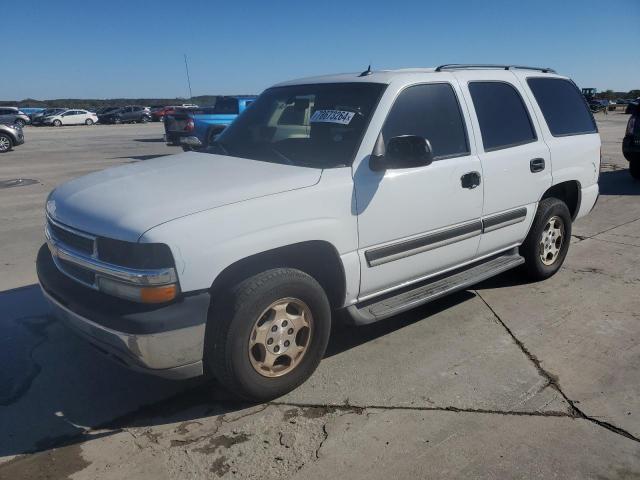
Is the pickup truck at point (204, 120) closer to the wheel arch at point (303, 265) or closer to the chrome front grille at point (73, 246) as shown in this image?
the chrome front grille at point (73, 246)

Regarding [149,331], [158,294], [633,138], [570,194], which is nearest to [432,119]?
[570,194]

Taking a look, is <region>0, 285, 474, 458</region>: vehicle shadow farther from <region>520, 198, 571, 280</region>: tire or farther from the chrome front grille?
<region>520, 198, 571, 280</region>: tire

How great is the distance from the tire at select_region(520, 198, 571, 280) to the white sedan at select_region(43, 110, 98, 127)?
4547cm

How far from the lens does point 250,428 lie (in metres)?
3.04

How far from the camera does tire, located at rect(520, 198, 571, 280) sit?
191 inches

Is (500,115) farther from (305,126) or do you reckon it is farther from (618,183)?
(618,183)

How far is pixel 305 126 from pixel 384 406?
6.49 feet

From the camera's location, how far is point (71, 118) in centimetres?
4484

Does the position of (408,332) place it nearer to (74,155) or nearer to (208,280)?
(208,280)

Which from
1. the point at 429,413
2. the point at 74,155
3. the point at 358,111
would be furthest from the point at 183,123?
the point at 429,413

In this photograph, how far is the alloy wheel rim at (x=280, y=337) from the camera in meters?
3.12

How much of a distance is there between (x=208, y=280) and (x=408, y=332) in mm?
1953

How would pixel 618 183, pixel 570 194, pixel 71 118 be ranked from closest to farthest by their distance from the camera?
pixel 570 194 → pixel 618 183 → pixel 71 118

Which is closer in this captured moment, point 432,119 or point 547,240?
point 432,119
